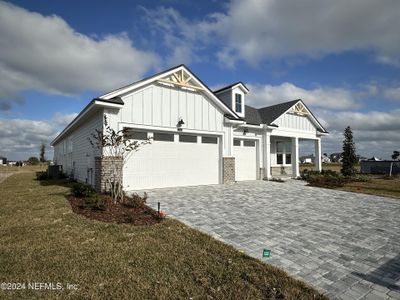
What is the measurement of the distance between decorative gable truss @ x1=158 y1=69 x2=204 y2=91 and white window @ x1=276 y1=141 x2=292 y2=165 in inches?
391

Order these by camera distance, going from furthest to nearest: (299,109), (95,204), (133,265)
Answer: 1. (299,109)
2. (95,204)
3. (133,265)

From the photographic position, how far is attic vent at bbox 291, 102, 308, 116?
63.3 feet

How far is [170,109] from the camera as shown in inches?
Answer: 491

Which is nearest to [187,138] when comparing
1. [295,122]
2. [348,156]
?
[295,122]

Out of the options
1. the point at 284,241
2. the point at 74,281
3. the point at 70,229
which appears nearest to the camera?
the point at 74,281

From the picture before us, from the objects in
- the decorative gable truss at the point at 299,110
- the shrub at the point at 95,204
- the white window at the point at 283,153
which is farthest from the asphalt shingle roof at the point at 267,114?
the shrub at the point at 95,204

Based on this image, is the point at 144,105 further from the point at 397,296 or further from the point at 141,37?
the point at 397,296

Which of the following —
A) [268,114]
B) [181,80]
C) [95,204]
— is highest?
[181,80]

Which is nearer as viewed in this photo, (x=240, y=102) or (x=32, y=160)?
(x=240, y=102)

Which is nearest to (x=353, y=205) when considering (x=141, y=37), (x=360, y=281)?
(x=360, y=281)

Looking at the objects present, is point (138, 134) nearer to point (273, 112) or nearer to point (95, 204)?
point (95, 204)

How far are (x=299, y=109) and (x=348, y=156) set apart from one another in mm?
8175

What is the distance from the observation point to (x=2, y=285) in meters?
3.32

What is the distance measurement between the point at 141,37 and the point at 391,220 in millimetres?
11690
